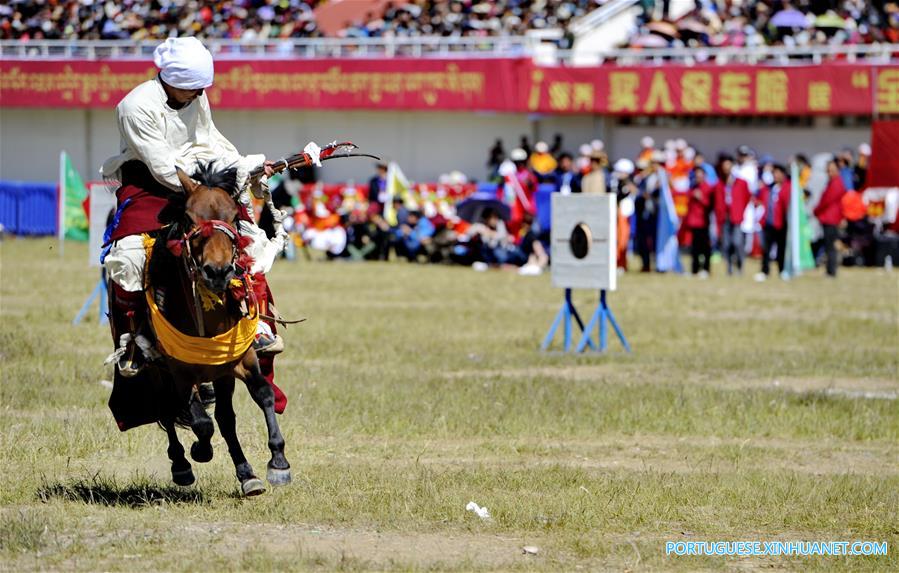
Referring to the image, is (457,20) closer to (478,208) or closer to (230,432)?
(478,208)

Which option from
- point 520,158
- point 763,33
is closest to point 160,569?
point 520,158

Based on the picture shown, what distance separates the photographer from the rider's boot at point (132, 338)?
25.6ft

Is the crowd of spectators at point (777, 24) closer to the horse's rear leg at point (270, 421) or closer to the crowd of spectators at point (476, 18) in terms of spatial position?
the crowd of spectators at point (476, 18)

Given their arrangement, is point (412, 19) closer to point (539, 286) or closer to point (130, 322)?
point (539, 286)

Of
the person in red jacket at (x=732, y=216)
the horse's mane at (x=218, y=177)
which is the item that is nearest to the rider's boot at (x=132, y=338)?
the horse's mane at (x=218, y=177)

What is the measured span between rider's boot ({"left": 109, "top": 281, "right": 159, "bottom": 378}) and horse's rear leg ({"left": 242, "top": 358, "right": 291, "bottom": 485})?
0.52 m

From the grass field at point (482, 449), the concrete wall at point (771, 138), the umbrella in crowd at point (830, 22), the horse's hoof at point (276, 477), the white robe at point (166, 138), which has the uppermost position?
the umbrella in crowd at point (830, 22)

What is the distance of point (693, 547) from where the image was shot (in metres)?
7.27

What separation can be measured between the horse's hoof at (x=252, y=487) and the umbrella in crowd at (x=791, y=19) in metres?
27.5

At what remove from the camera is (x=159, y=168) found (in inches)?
307

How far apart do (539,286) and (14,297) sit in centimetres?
816

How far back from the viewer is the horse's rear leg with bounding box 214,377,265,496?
25.8ft

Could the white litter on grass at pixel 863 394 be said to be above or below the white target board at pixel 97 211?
below

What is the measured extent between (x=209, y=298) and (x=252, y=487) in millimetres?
1080
